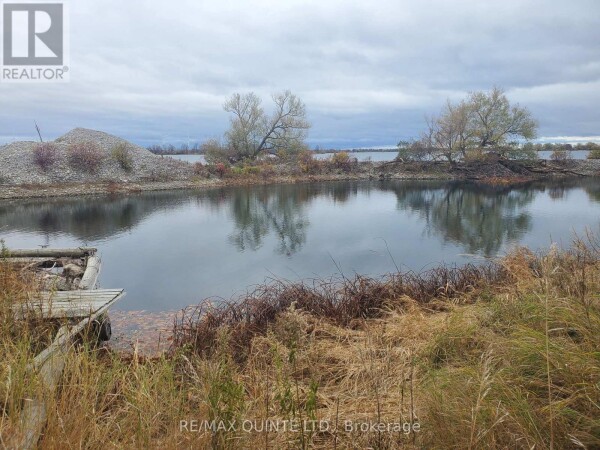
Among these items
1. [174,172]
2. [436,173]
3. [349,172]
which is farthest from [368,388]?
[436,173]

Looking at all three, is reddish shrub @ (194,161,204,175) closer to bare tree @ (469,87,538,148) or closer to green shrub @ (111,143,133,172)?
green shrub @ (111,143,133,172)

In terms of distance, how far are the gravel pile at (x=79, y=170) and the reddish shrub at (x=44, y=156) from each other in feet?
0.54

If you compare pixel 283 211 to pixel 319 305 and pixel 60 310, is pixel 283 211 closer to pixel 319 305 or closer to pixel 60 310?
pixel 319 305

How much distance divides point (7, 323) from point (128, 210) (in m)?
19.8

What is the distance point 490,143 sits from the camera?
44.7 metres

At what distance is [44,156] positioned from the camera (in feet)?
99.6

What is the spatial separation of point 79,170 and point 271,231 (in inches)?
860

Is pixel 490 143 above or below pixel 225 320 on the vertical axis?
above

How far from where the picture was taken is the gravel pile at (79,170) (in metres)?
28.9

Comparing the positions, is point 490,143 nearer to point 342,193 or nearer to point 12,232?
point 342,193

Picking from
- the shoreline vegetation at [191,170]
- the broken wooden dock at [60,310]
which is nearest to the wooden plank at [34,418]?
the broken wooden dock at [60,310]

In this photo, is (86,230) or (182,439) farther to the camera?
(86,230)

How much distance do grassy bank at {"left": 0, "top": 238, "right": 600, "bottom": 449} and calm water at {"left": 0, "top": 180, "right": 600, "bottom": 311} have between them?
127 inches

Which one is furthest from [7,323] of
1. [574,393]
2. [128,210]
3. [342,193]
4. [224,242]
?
[342,193]
